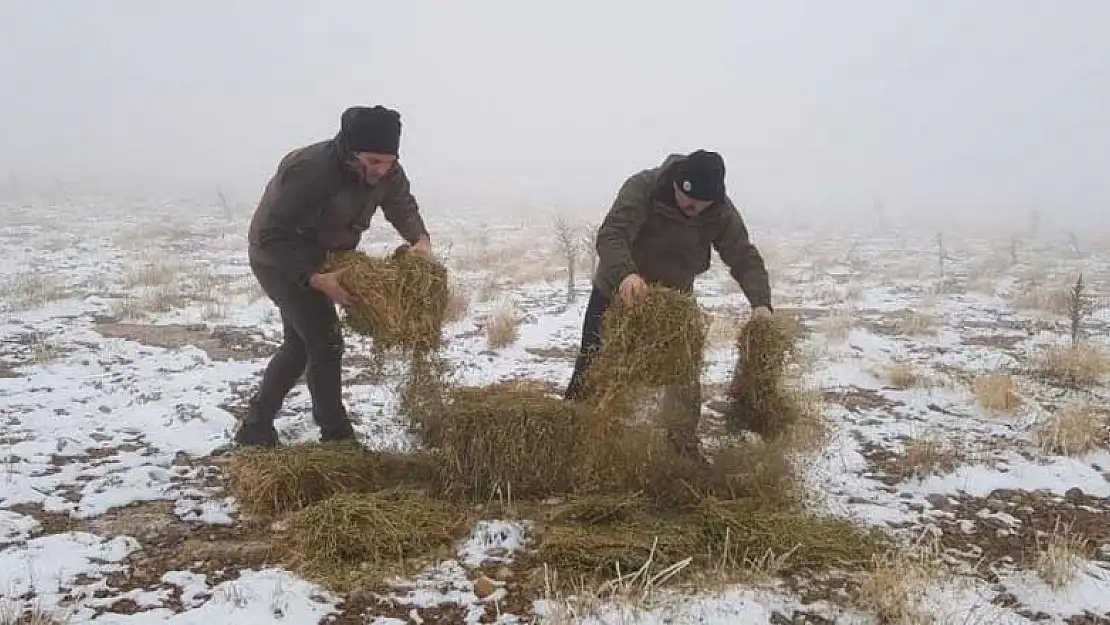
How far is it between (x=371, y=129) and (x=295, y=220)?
67 cm

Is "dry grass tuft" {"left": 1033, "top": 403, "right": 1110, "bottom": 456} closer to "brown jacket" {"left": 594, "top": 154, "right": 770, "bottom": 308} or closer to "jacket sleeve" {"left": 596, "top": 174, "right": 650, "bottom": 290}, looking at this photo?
"brown jacket" {"left": 594, "top": 154, "right": 770, "bottom": 308}

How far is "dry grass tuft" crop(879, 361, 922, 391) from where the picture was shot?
6457 mm

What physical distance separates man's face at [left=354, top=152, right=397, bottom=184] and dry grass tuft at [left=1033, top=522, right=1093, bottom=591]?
3.51m

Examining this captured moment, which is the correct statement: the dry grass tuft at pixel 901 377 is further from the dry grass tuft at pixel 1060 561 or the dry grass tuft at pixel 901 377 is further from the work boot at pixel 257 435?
the work boot at pixel 257 435

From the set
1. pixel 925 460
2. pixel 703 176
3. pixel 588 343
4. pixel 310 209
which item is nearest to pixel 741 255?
pixel 703 176

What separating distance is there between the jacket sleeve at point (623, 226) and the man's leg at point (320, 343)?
5.06ft

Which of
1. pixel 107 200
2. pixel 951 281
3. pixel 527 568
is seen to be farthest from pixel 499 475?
pixel 107 200

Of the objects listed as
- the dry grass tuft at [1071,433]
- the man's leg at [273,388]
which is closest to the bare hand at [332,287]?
the man's leg at [273,388]

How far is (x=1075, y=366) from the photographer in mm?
6570

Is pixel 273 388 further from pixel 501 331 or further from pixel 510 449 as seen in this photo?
pixel 501 331

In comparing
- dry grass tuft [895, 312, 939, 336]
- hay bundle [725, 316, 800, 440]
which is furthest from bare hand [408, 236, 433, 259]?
dry grass tuft [895, 312, 939, 336]

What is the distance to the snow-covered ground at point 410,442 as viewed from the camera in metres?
3.12

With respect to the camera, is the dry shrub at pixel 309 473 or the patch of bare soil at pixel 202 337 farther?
the patch of bare soil at pixel 202 337

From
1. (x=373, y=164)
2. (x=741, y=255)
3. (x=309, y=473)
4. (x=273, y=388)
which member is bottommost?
(x=309, y=473)
